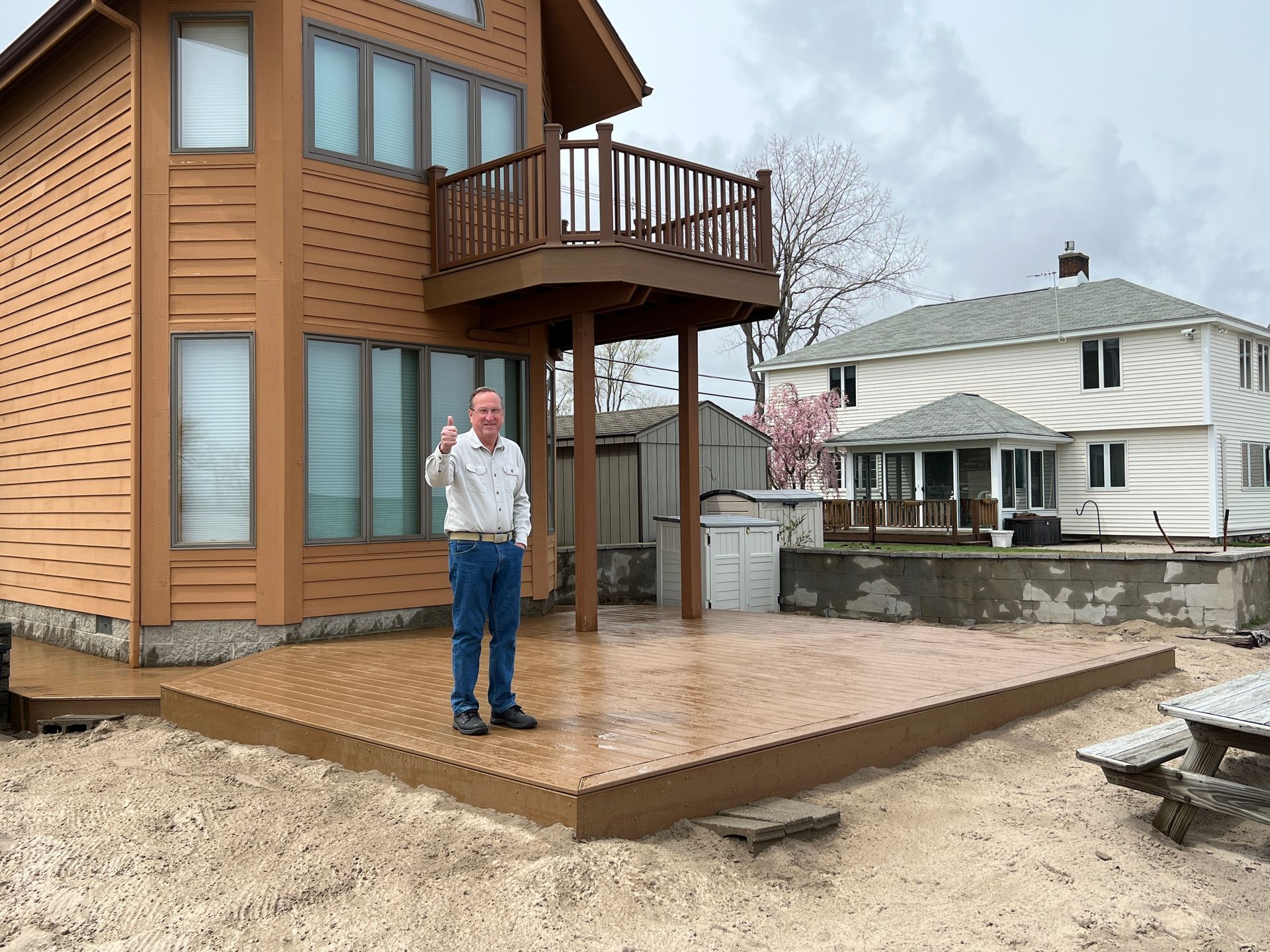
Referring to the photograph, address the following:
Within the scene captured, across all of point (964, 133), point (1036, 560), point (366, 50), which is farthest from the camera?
point (964, 133)

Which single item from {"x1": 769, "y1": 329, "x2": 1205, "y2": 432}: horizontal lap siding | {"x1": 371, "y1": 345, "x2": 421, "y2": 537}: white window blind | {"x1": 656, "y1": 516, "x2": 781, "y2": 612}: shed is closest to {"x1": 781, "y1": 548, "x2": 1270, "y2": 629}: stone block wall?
{"x1": 656, "y1": 516, "x2": 781, "y2": 612}: shed

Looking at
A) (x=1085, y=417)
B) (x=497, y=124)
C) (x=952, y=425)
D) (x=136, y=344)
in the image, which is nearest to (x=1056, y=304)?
(x=1085, y=417)

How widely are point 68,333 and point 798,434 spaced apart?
21.1 meters

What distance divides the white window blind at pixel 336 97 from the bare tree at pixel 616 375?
1014 inches

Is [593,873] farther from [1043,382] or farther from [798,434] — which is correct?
[1043,382]

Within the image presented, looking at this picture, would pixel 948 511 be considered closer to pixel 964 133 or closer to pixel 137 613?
pixel 137 613

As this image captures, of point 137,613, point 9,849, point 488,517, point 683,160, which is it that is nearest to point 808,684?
point 488,517

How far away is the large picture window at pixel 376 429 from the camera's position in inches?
324

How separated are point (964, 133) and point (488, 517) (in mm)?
87798

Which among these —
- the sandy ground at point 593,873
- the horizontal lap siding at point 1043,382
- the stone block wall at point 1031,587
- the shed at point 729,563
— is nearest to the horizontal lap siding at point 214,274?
the sandy ground at point 593,873

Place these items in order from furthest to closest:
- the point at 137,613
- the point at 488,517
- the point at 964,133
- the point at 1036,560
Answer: the point at 964,133 → the point at 1036,560 → the point at 137,613 → the point at 488,517

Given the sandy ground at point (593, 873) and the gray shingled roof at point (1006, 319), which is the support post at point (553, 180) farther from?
the gray shingled roof at point (1006, 319)

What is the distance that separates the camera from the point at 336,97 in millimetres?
8438

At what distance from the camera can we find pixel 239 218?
8.07m
